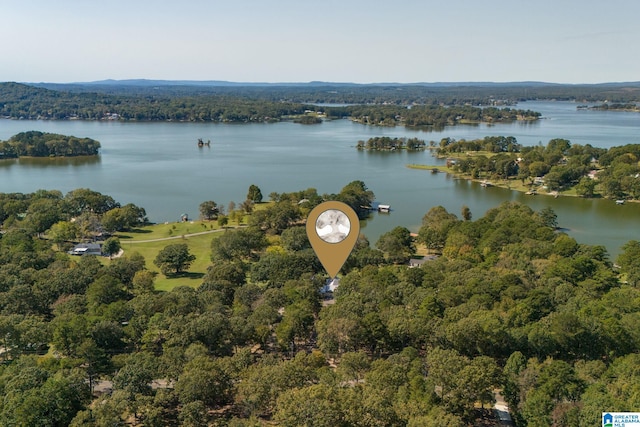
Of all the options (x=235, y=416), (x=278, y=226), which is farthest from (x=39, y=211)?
(x=235, y=416)

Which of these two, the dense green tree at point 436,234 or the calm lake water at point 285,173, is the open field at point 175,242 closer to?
the calm lake water at point 285,173

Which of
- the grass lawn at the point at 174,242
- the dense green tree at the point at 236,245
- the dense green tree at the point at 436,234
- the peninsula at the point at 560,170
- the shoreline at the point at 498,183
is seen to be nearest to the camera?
the grass lawn at the point at 174,242

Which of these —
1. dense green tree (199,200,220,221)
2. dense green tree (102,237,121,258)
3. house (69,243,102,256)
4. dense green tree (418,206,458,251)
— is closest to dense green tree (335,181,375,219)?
dense green tree (418,206,458,251)

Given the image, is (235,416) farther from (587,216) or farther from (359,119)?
(359,119)

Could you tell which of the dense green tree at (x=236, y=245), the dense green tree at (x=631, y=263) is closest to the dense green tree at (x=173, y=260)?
the dense green tree at (x=236, y=245)

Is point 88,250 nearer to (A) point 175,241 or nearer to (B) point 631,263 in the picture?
(A) point 175,241

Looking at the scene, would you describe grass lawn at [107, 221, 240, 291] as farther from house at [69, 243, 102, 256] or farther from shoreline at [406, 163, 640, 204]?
shoreline at [406, 163, 640, 204]
